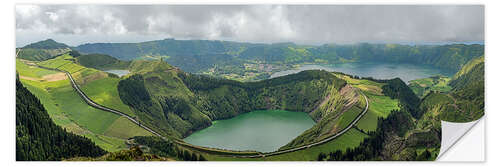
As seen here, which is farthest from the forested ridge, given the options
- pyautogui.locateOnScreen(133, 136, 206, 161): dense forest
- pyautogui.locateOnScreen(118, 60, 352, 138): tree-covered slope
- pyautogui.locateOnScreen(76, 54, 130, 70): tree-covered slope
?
pyautogui.locateOnScreen(76, 54, 130, 70): tree-covered slope

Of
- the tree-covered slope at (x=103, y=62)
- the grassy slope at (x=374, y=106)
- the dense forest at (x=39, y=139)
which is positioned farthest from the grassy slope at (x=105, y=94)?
the grassy slope at (x=374, y=106)

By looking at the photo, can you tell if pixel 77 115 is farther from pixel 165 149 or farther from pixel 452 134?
pixel 452 134

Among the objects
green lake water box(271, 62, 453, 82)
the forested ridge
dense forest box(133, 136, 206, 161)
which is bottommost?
dense forest box(133, 136, 206, 161)

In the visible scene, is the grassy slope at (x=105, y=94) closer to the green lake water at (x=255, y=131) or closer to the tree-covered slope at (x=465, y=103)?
the green lake water at (x=255, y=131)

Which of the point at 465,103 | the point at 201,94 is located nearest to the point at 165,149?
the point at 465,103

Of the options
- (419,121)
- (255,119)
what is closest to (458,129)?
(419,121)

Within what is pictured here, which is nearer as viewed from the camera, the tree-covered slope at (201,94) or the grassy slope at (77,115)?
the grassy slope at (77,115)

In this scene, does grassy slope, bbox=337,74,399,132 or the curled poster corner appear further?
grassy slope, bbox=337,74,399,132

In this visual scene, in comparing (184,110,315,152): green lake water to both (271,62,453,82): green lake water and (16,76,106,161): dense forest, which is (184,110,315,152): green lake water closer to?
(16,76,106,161): dense forest
